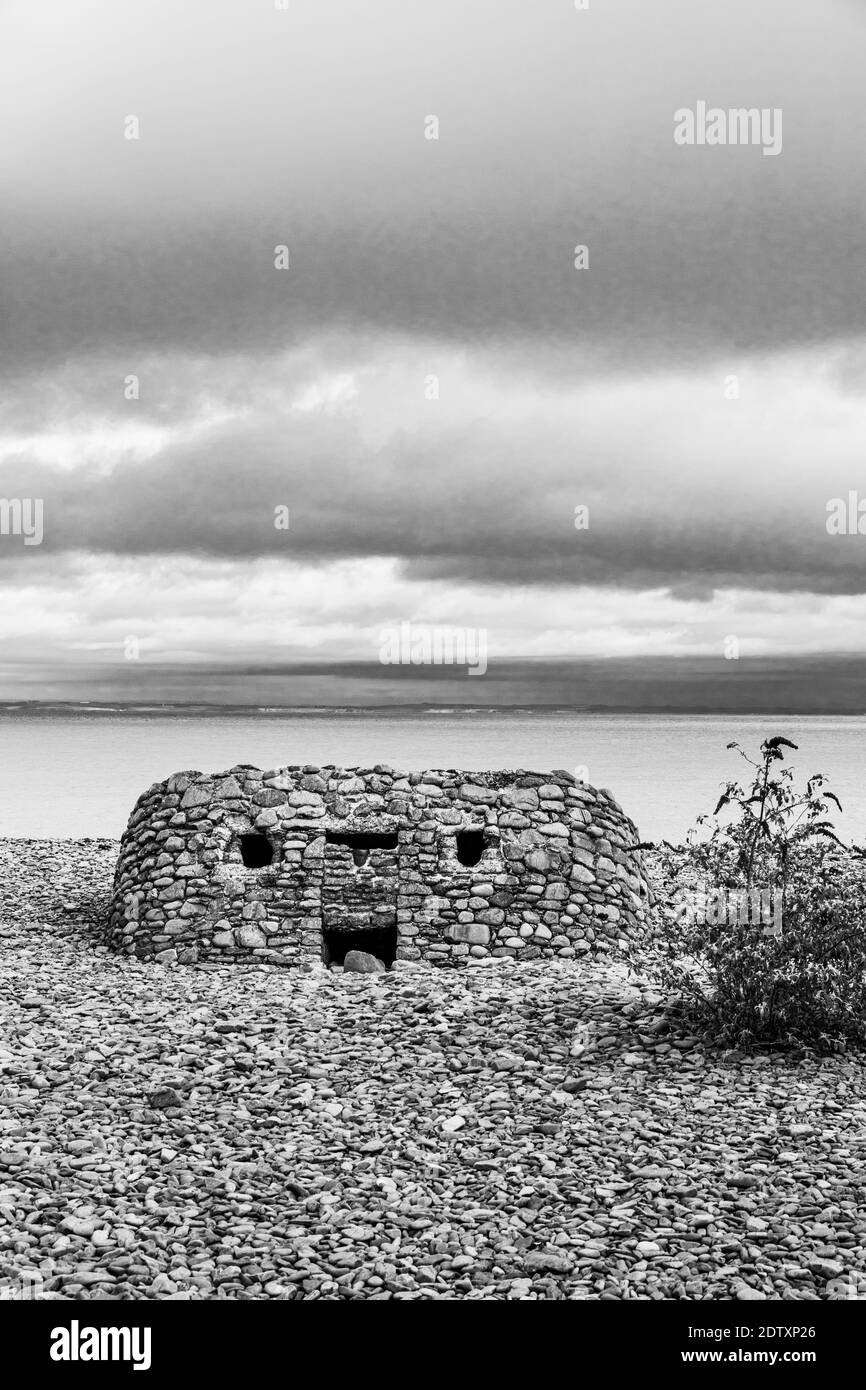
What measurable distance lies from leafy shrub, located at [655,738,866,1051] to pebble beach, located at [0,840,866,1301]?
1.24 feet

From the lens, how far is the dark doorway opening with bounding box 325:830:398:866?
15.1 m

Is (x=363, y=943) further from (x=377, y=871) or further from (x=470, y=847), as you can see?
(x=470, y=847)

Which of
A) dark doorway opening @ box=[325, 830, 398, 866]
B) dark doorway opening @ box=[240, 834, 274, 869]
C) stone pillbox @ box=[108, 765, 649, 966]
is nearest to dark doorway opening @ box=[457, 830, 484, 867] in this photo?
stone pillbox @ box=[108, 765, 649, 966]

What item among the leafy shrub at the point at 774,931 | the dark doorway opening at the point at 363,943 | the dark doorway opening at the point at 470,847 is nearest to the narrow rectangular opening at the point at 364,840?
the dark doorway opening at the point at 470,847

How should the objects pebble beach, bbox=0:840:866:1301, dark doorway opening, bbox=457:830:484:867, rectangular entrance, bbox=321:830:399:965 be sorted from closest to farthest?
pebble beach, bbox=0:840:866:1301 → rectangular entrance, bbox=321:830:399:965 → dark doorway opening, bbox=457:830:484:867

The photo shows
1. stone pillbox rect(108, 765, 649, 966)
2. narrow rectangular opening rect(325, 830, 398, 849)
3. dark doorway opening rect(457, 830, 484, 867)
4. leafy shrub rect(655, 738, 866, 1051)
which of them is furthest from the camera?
dark doorway opening rect(457, 830, 484, 867)

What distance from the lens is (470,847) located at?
50.8 feet

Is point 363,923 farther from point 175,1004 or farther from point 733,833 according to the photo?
point 733,833

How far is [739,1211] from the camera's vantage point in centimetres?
752

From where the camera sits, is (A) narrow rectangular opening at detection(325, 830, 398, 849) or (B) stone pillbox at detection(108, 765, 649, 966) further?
(A) narrow rectangular opening at detection(325, 830, 398, 849)

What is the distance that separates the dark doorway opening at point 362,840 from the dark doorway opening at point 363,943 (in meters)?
1.04

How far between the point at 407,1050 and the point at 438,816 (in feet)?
15.6

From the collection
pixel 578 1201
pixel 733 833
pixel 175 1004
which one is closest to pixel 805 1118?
pixel 578 1201

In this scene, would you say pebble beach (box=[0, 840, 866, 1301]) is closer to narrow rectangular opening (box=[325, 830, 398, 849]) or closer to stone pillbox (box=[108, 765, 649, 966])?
stone pillbox (box=[108, 765, 649, 966])
